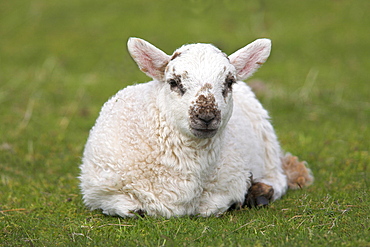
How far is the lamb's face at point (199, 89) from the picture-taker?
17.9 ft

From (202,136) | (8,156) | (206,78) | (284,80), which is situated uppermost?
(206,78)

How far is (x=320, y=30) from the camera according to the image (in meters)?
18.5

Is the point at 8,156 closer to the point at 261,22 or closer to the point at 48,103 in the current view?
the point at 48,103

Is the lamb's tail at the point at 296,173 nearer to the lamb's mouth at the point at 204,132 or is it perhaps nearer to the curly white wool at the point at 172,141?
the curly white wool at the point at 172,141

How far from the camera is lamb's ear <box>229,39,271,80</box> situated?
6.27 m

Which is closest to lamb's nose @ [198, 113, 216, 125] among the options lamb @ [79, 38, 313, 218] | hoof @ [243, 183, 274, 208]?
lamb @ [79, 38, 313, 218]

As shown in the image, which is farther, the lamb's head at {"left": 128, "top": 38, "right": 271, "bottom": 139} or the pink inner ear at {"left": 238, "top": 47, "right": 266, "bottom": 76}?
the pink inner ear at {"left": 238, "top": 47, "right": 266, "bottom": 76}

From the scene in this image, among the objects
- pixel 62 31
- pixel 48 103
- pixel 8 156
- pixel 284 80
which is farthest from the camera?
pixel 62 31

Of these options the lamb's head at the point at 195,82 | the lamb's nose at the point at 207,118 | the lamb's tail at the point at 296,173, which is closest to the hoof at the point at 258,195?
the lamb's tail at the point at 296,173

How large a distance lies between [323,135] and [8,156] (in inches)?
213

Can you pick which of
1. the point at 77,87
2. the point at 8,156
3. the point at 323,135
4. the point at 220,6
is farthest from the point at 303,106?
the point at 220,6

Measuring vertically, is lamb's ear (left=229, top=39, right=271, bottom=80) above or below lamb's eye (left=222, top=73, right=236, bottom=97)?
above

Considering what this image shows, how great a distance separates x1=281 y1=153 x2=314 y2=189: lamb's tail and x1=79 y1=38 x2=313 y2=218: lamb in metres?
1.23

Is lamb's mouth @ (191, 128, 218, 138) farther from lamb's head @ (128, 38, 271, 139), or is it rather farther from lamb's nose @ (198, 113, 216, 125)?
lamb's nose @ (198, 113, 216, 125)
